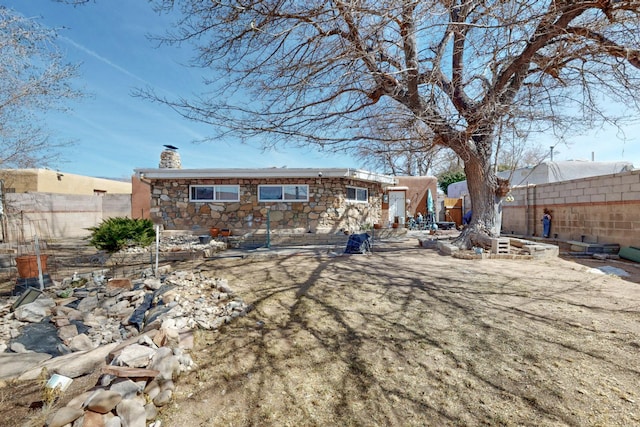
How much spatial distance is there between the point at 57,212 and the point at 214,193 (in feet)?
29.8

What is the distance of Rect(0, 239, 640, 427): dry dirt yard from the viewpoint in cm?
208

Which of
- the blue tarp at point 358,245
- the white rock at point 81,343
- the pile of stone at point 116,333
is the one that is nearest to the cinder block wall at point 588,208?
the blue tarp at point 358,245

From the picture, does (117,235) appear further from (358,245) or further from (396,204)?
(396,204)

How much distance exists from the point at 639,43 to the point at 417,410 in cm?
667

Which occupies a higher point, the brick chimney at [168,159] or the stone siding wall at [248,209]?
the brick chimney at [168,159]

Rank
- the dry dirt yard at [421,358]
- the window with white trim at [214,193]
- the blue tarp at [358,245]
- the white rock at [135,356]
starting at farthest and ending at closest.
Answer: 1. the window with white trim at [214,193]
2. the blue tarp at [358,245]
3. the white rock at [135,356]
4. the dry dirt yard at [421,358]

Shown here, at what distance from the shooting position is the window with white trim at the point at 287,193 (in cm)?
1177

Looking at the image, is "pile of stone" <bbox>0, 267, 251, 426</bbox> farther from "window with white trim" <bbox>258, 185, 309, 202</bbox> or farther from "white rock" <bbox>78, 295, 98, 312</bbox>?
"window with white trim" <bbox>258, 185, 309, 202</bbox>

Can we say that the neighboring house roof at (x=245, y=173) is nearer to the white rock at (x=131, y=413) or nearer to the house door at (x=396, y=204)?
the house door at (x=396, y=204)

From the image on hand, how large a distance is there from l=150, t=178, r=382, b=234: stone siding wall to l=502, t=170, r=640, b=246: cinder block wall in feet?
25.7

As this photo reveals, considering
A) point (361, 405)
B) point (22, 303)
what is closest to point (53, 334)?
point (22, 303)

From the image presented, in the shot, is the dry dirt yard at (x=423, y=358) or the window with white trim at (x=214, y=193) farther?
the window with white trim at (x=214, y=193)

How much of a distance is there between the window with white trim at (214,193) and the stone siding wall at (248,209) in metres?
0.14

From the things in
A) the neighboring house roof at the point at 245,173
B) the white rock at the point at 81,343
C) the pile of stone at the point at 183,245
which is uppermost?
the neighboring house roof at the point at 245,173
